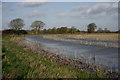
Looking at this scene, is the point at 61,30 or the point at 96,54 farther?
the point at 61,30

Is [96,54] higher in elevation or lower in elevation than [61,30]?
lower

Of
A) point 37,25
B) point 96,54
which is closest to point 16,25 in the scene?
point 37,25

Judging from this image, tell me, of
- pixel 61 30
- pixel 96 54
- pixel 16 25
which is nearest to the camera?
pixel 96 54

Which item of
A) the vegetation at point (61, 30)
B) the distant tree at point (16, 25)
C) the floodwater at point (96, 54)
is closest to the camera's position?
the floodwater at point (96, 54)

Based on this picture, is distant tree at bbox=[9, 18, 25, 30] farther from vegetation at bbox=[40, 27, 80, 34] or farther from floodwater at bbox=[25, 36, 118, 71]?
floodwater at bbox=[25, 36, 118, 71]

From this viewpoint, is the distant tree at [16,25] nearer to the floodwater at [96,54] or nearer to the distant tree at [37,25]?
the distant tree at [37,25]

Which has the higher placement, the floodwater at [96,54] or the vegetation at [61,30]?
the vegetation at [61,30]

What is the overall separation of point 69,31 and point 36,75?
84.2 meters

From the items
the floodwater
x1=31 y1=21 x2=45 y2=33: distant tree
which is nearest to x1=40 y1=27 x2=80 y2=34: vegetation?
x1=31 y1=21 x2=45 y2=33: distant tree

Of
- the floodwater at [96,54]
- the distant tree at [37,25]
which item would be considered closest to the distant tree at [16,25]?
the distant tree at [37,25]

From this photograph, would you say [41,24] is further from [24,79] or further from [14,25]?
[24,79]

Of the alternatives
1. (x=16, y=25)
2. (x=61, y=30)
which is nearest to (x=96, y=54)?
(x=16, y=25)

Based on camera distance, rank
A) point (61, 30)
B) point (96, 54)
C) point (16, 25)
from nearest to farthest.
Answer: point (96, 54) → point (16, 25) → point (61, 30)

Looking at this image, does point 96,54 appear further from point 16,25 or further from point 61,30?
point 61,30
